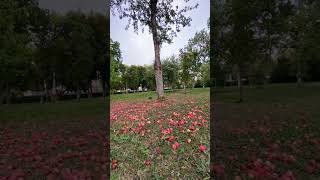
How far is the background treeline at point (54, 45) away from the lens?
369 inches

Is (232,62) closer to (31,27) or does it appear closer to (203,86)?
(203,86)

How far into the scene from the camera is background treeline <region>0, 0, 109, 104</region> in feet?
30.8

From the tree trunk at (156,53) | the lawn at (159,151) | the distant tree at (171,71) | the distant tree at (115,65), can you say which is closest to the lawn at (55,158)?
the lawn at (159,151)

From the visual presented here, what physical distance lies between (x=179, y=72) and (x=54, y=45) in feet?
16.3

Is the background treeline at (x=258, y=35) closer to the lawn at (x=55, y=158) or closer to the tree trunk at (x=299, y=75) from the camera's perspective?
the tree trunk at (x=299, y=75)

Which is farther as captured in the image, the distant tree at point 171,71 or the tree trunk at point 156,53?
the distant tree at point 171,71

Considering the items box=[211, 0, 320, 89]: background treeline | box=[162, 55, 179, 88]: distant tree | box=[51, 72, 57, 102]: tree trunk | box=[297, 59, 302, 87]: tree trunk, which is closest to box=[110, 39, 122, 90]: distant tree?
box=[211, 0, 320, 89]: background treeline

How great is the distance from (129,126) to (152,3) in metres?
9.05

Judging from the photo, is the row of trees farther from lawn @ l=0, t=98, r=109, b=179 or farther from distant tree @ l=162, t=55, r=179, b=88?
lawn @ l=0, t=98, r=109, b=179

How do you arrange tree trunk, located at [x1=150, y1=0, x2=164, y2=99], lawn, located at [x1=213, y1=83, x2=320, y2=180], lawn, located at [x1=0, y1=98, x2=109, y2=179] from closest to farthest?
lawn, located at [x1=213, y1=83, x2=320, y2=180]
lawn, located at [x1=0, y1=98, x2=109, y2=179]
tree trunk, located at [x1=150, y1=0, x2=164, y2=99]

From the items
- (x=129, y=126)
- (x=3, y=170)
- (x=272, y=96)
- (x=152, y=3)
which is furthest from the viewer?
(x=152, y=3)

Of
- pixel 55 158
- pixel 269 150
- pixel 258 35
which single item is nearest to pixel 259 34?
pixel 258 35

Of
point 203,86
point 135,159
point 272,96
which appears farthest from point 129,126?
point 272,96

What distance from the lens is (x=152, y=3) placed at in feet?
44.8
